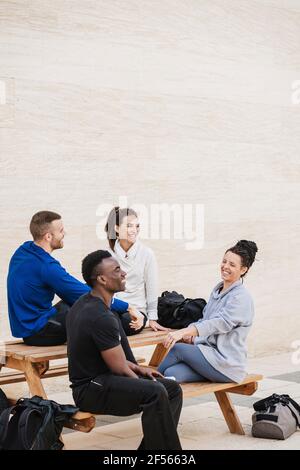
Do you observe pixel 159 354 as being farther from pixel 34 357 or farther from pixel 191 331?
pixel 34 357

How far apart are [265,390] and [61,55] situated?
3.32 m

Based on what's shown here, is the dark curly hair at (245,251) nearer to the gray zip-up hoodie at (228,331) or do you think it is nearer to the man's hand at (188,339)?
the gray zip-up hoodie at (228,331)

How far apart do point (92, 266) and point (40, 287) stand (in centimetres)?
73

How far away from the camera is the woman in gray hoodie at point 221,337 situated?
5863 millimetres

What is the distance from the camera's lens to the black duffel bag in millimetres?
6438

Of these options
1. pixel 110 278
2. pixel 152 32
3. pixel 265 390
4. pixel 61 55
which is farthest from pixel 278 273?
pixel 110 278

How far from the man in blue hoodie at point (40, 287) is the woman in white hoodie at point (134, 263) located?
976 millimetres

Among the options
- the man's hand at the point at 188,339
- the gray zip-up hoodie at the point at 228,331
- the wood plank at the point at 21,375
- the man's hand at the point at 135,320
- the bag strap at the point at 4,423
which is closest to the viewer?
the bag strap at the point at 4,423

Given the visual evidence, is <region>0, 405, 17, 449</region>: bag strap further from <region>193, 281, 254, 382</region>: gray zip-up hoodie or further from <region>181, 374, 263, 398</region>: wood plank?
<region>193, 281, 254, 382</region>: gray zip-up hoodie

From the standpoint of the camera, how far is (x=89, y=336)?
497 cm

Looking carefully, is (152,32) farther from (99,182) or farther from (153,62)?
(99,182)

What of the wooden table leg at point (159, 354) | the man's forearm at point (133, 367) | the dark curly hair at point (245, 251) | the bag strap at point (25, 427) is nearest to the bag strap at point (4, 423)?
the bag strap at point (25, 427)

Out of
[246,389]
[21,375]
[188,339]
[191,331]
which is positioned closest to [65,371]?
[21,375]

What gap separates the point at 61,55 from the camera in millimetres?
7586
